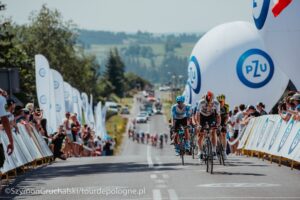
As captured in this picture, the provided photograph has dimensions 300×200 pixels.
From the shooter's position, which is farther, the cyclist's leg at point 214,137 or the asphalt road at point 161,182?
the cyclist's leg at point 214,137

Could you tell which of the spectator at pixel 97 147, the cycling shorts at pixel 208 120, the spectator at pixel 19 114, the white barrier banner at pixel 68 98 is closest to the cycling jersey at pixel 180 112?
the cycling shorts at pixel 208 120

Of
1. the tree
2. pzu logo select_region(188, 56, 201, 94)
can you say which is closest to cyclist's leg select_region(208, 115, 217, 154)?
pzu logo select_region(188, 56, 201, 94)

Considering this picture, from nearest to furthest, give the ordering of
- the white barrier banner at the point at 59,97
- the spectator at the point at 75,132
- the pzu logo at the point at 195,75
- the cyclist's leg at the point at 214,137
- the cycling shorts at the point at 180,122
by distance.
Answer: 1. the cyclist's leg at the point at 214,137
2. the cycling shorts at the point at 180,122
3. the spectator at the point at 75,132
4. the pzu logo at the point at 195,75
5. the white barrier banner at the point at 59,97

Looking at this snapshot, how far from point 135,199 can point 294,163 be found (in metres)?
8.45

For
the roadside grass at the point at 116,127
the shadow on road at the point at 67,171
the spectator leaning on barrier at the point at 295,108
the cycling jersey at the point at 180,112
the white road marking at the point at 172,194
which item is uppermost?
the spectator leaning on barrier at the point at 295,108

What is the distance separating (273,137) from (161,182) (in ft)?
22.4

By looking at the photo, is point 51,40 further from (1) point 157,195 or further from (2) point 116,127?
(1) point 157,195

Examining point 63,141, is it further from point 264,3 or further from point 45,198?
point 45,198

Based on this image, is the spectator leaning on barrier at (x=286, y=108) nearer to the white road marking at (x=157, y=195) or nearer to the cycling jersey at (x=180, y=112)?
the cycling jersey at (x=180, y=112)

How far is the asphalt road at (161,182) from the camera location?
14884 mm

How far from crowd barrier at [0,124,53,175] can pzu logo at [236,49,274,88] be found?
36.2 feet

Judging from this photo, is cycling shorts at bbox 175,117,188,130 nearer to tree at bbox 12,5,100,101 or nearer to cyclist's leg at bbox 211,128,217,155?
cyclist's leg at bbox 211,128,217,155

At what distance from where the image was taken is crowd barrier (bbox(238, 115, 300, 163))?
66.5ft

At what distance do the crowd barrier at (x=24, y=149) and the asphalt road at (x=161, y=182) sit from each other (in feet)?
1.46
